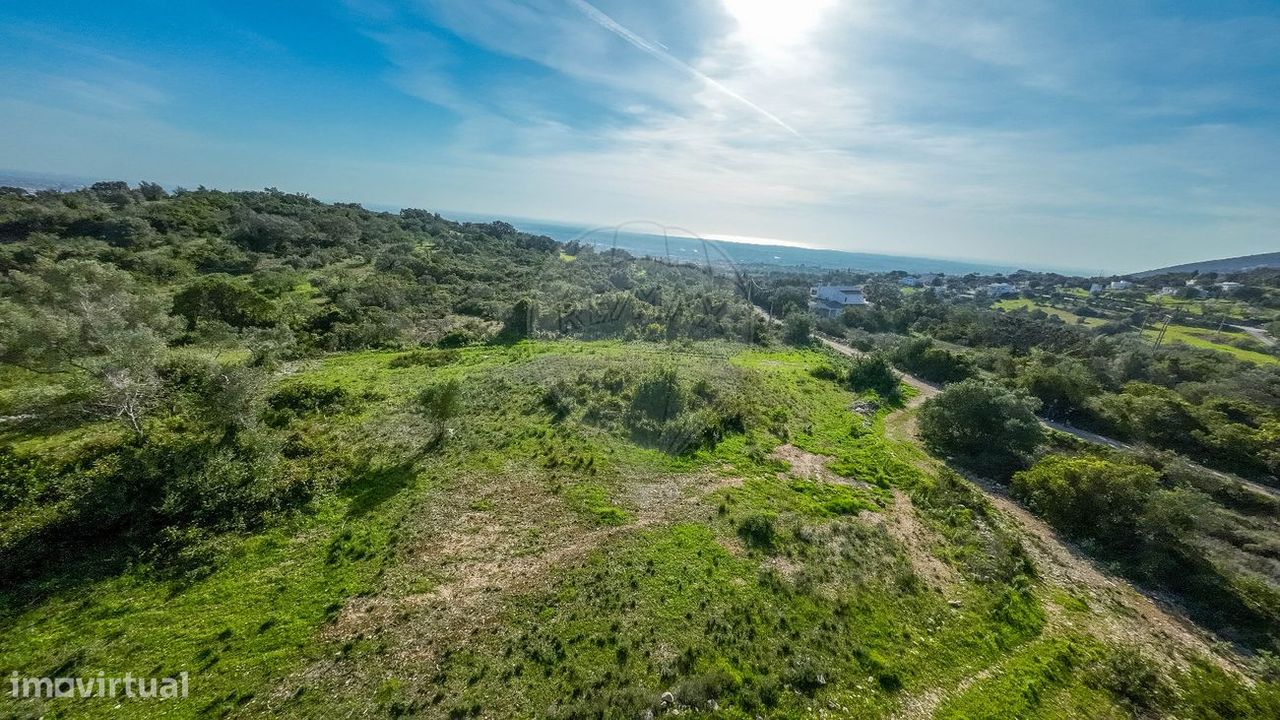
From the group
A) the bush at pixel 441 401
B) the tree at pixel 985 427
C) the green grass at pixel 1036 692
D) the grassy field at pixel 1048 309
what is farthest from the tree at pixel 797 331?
the grassy field at pixel 1048 309

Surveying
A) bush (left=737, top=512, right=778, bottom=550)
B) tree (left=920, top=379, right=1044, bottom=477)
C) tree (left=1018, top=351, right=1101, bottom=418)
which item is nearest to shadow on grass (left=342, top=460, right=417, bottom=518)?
bush (left=737, top=512, right=778, bottom=550)

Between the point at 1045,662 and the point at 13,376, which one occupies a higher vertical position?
the point at 13,376

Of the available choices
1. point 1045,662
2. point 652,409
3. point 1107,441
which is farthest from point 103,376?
point 1107,441

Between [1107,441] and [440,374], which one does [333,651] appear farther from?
[1107,441]

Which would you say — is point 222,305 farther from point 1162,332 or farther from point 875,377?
point 1162,332

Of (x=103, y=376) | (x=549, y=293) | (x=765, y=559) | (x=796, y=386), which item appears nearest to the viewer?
(x=765, y=559)

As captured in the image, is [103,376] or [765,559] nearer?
[765,559]
